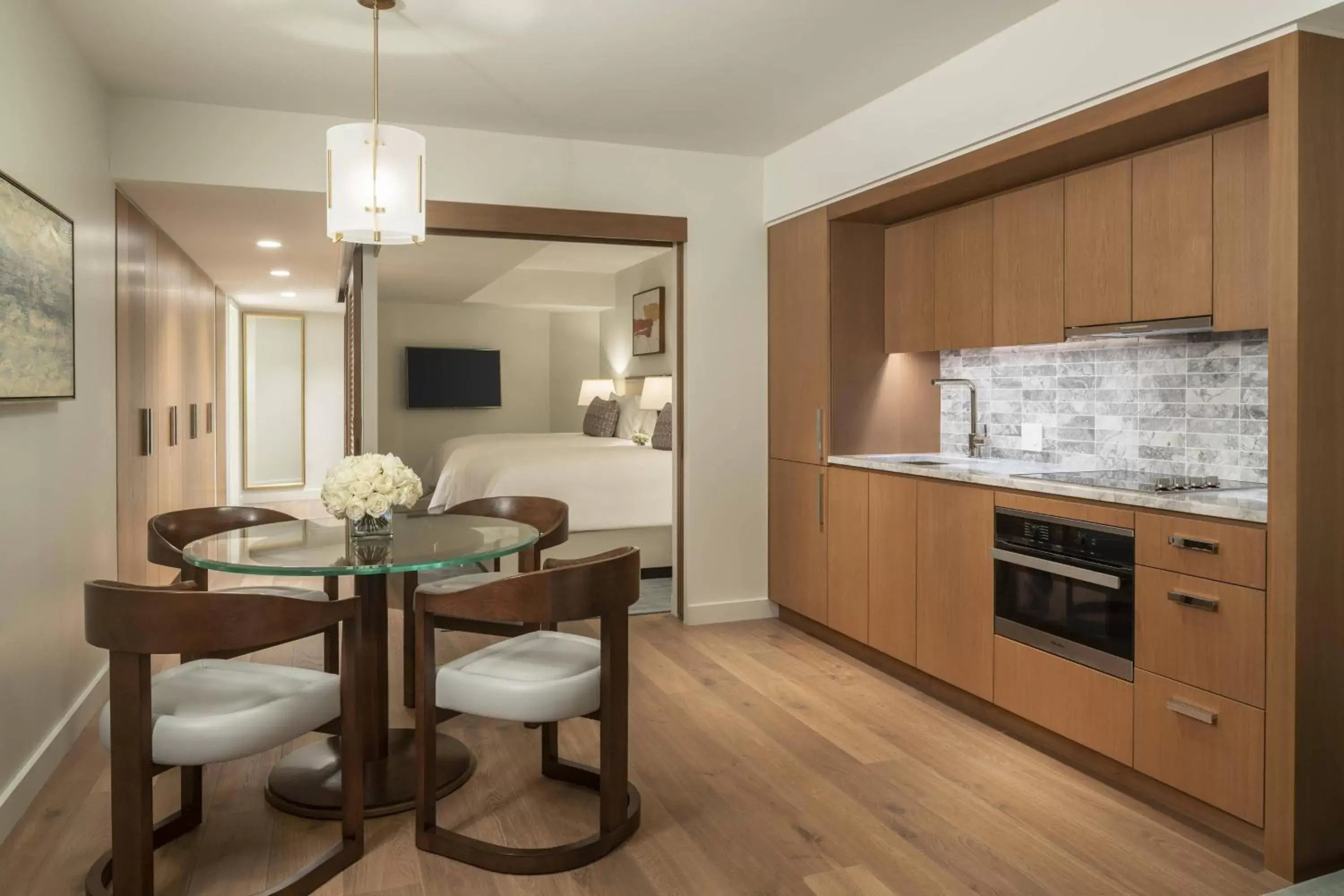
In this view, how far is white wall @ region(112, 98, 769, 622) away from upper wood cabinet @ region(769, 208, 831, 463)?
4.2 inches

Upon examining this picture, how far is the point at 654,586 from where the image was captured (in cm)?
569

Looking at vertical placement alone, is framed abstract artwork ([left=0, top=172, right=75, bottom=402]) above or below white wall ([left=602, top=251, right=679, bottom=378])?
below

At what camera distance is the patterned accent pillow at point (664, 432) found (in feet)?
21.1

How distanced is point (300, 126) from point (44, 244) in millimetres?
1560

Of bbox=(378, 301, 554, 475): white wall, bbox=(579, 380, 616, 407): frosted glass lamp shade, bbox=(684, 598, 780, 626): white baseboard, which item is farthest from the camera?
bbox=(378, 301, 554, 475): white wall

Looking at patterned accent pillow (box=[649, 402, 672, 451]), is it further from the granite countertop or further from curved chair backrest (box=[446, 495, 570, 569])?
curved chair backrest (box=[446, 495, 570, 569])

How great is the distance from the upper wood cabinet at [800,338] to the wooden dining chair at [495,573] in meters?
1.53

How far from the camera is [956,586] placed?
11.4 ft

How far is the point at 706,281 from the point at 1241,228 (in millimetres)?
2646

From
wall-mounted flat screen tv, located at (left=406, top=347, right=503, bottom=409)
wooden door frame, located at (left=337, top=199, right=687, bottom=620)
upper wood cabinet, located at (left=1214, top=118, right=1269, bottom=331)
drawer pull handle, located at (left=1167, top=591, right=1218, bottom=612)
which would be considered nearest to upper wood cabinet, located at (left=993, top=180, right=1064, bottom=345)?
upper wood cabinet, located at (left=1214, top=118, right=1269, bottom=331)

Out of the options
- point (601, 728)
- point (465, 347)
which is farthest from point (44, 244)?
point (465, 347)

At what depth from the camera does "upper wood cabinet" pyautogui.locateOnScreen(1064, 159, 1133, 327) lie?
9.97ft

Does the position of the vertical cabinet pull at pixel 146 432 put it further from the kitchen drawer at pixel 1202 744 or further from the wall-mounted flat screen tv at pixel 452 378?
the kitchen drawer at pixel 1202 744

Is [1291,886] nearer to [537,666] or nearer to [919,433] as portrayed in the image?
[537,666]
